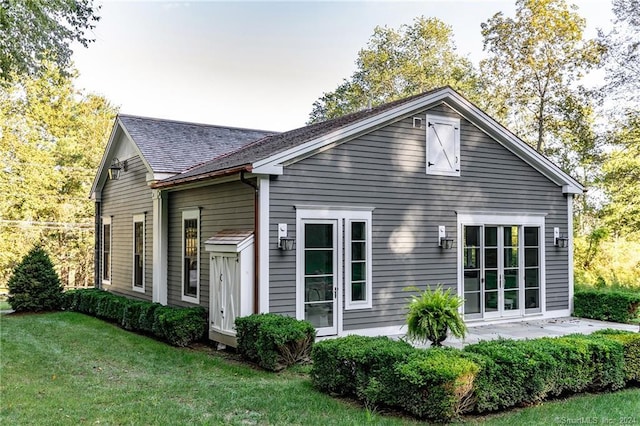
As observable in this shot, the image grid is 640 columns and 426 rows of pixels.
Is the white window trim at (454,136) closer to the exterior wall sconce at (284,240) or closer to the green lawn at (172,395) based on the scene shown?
the exterior wall sconce at (284,240)

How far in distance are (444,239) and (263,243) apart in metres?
3.76

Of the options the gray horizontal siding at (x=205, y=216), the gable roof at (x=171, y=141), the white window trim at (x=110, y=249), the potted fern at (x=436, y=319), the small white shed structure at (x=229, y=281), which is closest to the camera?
the potted fern at (x=436, y=319)

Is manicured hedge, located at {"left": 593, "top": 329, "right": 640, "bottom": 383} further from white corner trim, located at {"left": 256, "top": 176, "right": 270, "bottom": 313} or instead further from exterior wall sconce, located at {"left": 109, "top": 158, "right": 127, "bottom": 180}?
exterior wall sconce, located at {"left": 109, "top": 158, "right": 127, "bottom": 180}

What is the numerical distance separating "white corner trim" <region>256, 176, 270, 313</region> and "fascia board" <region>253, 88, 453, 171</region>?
1.12 ft

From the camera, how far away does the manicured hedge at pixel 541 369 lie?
5.54m

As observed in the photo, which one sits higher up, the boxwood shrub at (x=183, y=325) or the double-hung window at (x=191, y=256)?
Answer: the double-hung window at (x=191, y=256)

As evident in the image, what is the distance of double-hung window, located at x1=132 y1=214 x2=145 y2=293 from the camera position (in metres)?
13.0

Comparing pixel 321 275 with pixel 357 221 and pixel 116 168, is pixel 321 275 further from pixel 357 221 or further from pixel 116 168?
pixel 116 168

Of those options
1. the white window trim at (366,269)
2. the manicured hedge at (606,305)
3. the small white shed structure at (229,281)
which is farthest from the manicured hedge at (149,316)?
the manicured hedge at (606,305)

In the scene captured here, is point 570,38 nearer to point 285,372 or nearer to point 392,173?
point 392,173

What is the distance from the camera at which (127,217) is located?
13.9 metres

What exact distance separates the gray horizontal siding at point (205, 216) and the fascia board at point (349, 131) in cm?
69

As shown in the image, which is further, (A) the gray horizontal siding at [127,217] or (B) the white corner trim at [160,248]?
(A) the gray horizontal siding at [127,217]

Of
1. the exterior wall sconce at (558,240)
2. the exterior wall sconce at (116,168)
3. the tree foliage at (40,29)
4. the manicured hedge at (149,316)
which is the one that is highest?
the tree foliage at (40,29)
